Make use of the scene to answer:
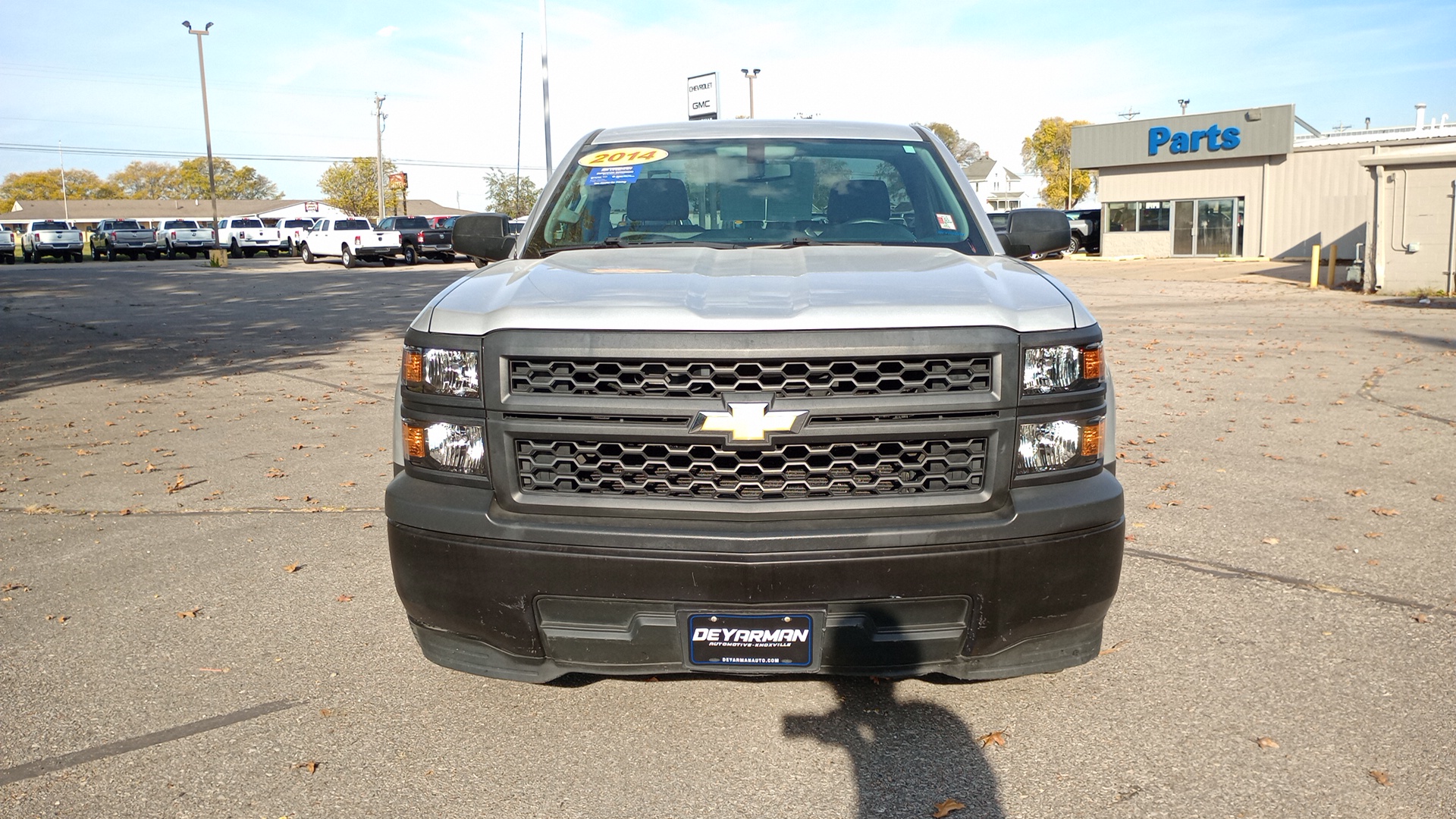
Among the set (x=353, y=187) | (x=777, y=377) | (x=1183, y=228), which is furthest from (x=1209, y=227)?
(x=353, y=187)

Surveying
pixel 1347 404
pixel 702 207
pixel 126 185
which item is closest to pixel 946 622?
pixel 702 207

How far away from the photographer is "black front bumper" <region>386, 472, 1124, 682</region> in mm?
2906

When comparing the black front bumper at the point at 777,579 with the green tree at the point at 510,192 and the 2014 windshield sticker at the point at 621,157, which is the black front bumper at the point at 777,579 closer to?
the 2014 windshield sticker at the point at 621,157

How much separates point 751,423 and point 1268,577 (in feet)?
9.94

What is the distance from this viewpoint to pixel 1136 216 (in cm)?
4275

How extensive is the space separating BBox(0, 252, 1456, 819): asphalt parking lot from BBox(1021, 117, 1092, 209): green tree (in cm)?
9116

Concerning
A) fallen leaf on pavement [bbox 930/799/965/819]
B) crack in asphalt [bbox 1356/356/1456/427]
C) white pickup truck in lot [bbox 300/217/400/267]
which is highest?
white pickup truck in lot [bbox 300/217/400/267]

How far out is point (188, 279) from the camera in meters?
31.8

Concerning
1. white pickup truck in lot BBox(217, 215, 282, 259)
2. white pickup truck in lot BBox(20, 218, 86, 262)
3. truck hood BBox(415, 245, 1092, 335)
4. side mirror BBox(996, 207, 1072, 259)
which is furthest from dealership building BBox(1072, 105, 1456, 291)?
white pickup truck in lot BBox(20, 218, 86, 262)

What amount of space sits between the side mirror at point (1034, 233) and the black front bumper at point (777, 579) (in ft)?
5.05

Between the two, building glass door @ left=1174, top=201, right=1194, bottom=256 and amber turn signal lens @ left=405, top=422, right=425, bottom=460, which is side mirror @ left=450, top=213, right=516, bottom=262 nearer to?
amber turn signal lens @ left=405, top=422, right=425, bottom=460

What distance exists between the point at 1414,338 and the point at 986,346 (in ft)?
45.9

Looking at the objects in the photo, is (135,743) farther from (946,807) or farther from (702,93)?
(702,93)

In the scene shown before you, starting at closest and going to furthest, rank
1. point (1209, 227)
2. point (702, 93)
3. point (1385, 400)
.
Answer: point (1385, 400) → point (702, 93) → point (1209, 227)
